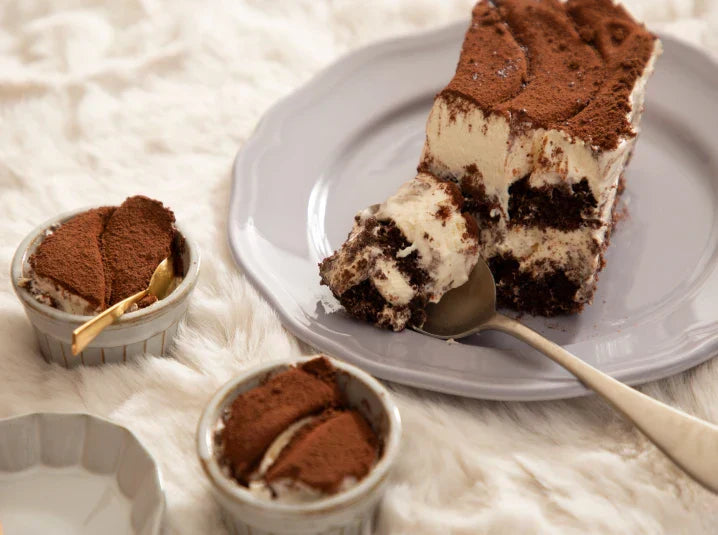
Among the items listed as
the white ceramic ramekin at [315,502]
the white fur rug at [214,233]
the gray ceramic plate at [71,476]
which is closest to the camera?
the white ceramic ramekin at [315,502]

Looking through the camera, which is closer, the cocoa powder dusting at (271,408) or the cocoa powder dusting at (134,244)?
the cocoa powder dusting at (271,408)

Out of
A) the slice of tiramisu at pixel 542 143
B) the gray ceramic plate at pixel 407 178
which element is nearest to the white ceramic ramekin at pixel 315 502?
the gray ceramic plate at pixel 407 178

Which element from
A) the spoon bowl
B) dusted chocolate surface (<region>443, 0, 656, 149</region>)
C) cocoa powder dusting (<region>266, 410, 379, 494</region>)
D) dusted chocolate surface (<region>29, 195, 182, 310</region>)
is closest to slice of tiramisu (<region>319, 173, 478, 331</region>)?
the spoon bowl

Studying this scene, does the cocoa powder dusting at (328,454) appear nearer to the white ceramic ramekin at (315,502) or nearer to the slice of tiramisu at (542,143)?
the white ceramic ramekin at (315,502)

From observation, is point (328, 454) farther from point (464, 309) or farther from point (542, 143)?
point (542, 143)

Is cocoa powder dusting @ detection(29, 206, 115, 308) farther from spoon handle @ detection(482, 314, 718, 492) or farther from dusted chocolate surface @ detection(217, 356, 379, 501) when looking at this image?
spoon handle @ detection(482, 314, 718, 492)

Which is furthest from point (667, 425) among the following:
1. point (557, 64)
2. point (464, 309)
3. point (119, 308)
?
point (119, 308)

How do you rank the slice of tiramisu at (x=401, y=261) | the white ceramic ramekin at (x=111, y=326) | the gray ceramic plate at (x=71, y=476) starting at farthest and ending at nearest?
the slice of tiramisu at (x=401, y=261)
the white ceramic ramekin at (x=111, y=326)
the gray ceramic plate at (x=71, y=476)
